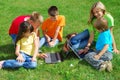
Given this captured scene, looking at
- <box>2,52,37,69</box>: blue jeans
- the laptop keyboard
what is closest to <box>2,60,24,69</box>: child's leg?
<box>2,52,37,69</box>: blue jeans

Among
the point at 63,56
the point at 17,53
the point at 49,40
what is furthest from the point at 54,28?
the point at 17,53

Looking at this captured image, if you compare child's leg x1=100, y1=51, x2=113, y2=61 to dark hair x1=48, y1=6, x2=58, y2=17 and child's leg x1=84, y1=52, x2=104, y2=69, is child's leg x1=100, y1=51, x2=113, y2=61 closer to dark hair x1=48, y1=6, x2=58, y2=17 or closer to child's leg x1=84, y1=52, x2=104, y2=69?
child's leg x1=84, y1=52, x2=104, y2=69

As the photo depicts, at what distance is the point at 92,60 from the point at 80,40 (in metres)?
1.08

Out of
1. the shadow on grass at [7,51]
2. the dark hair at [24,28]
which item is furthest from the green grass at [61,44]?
the dark hair at [24,28]

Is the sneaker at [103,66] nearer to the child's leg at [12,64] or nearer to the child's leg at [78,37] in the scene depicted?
the child's leg at [78,37]

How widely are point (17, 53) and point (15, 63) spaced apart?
0.29 metres

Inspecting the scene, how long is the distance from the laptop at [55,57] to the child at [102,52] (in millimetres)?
631

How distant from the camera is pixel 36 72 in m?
7.34

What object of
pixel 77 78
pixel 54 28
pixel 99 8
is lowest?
pixel 77 78

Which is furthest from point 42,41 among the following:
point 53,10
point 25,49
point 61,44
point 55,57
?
point 25,49

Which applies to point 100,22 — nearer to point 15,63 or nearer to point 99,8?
point 99,8

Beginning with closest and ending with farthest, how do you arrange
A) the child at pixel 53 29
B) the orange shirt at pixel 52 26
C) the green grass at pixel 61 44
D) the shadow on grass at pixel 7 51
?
the green grass at pixel 61 44 → the shadow on grass at pixel 7 51 → the child at pixel 53 29 → the orange shirt at pixel 52 26

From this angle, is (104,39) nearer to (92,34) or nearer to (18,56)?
(92,34)

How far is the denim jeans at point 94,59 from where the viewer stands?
733cm
